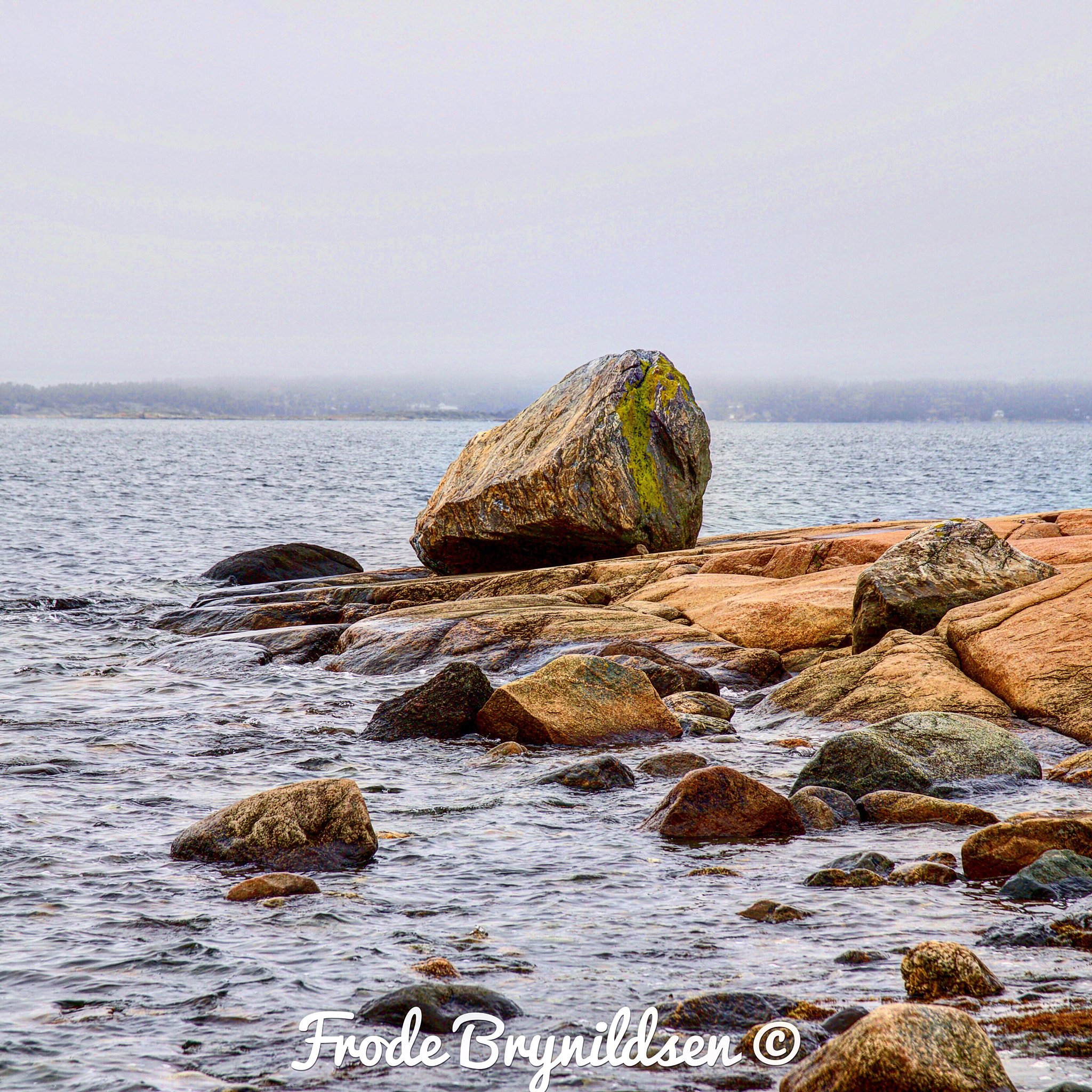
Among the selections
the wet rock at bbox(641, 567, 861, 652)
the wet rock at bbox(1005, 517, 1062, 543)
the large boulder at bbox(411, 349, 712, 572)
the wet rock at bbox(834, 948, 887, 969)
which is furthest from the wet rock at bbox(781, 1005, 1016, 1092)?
the large boulder at bbox(411, 349, 712, 572)

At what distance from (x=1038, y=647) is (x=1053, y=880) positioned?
18.3 ft

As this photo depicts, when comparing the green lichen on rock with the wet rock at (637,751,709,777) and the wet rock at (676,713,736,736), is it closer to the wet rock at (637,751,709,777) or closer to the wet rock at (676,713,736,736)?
the wet rock at (676,713,736,736)

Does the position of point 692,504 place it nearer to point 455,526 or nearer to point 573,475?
point 573,475

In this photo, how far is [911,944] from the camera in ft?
20.2

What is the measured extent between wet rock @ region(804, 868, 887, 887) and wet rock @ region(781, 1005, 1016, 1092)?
2.77 meters

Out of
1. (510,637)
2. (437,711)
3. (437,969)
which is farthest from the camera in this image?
(510,637)

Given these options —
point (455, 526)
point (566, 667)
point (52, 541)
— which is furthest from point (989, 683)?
point (52, 541)

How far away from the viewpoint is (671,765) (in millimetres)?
10312

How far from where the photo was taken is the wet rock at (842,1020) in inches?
199

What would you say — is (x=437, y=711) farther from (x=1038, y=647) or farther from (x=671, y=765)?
(x=1038, y=647)

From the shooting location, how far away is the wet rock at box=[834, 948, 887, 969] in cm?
589

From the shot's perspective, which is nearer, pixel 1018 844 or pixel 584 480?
pixel 1018 844

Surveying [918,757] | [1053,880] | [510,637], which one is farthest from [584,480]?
[1053,880]

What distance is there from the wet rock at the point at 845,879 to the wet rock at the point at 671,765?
3003 millimetres
